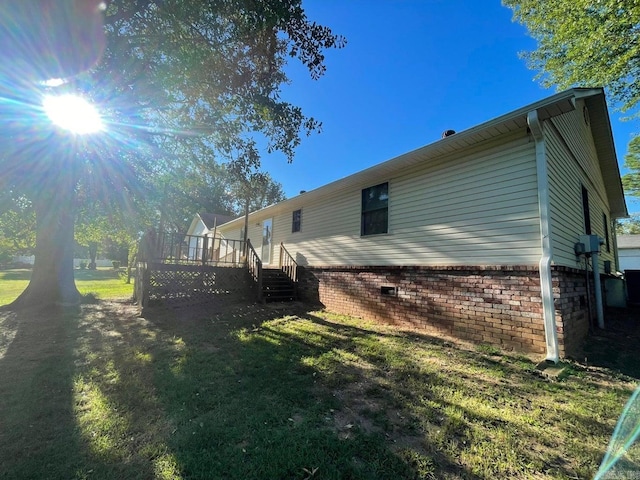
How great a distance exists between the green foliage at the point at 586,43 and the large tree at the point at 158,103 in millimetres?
7988

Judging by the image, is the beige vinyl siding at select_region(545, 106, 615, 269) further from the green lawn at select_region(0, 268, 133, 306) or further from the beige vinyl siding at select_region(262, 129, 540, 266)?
the green lawn at select_region(0, 268, 133, 306)

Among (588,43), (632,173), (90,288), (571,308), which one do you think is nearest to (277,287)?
(571,308)

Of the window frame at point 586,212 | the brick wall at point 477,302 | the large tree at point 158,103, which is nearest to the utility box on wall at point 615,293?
the window frame at point 586,212

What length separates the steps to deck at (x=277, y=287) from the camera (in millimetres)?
9469

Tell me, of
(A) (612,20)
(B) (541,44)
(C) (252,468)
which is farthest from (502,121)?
(B) (541,44)

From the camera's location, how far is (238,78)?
7500 mm

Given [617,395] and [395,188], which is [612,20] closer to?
[395,188]

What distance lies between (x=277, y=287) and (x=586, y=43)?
484 inches

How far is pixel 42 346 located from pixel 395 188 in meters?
7.54

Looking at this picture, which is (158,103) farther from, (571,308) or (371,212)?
(571,308)

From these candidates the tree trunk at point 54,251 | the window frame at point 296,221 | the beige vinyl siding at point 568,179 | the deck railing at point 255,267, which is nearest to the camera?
the beige vinyl siding at point 568,179

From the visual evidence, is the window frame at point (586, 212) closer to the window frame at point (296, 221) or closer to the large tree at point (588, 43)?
the large tree at point (588, 43)

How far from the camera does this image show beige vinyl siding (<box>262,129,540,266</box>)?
4.96 meters

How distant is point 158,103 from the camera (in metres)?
7.67
